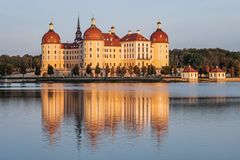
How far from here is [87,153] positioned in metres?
13.0

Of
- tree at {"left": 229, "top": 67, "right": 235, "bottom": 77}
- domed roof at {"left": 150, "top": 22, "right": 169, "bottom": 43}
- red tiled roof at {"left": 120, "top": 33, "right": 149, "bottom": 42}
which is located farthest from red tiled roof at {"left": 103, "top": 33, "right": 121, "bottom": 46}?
tree at {"left": 229, "top": 67, "right": 235, "bottom": 77}

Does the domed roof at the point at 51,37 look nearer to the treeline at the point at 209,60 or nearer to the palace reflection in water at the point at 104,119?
the treeline at the point at 209,60

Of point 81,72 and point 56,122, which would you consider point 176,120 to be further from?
point 81,72

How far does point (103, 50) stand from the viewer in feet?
272

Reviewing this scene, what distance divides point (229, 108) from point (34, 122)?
1021cm

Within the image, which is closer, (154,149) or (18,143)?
(154,149)

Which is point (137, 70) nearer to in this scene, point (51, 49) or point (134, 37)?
point (134, 37)

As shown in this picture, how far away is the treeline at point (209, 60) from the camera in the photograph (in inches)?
3511

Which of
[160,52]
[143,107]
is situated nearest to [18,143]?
[143,107]

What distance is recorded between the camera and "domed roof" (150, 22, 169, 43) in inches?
3339

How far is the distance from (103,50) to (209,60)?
2450 centimetres

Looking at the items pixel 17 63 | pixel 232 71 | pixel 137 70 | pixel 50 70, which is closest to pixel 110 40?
pixel 137 70

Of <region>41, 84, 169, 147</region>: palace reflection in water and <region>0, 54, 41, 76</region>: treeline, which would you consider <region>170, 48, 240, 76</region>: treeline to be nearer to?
<region>0, 54, 41, 76</region>: treeline

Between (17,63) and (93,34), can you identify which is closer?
(93,34)
